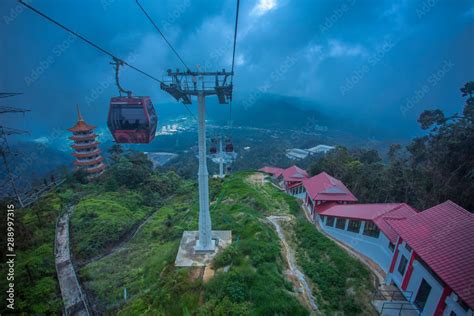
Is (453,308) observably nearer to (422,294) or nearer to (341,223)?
(422,294)

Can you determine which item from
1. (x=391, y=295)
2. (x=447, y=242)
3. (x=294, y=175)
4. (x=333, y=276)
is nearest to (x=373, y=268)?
(x=391, y=295)

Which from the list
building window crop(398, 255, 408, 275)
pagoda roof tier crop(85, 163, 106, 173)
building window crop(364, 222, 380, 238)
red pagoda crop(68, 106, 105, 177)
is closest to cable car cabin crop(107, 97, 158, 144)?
building window crop(398, 255, 408, 275)

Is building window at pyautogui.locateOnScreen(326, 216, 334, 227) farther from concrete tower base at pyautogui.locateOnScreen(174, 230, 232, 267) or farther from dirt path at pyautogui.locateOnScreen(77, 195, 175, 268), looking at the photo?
dirt path at pyautogui.locateOnScreen(77, 195, 175, 268)

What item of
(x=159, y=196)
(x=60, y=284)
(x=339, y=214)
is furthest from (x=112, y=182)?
(x=339, y=214)

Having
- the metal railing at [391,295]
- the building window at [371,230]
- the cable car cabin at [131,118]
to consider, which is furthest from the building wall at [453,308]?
the cable car cabin at [131,118]

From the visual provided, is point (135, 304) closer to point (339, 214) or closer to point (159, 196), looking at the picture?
point (339, 214)

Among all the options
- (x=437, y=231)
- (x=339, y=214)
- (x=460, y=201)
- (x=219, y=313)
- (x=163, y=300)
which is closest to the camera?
(x=219, y=313)
